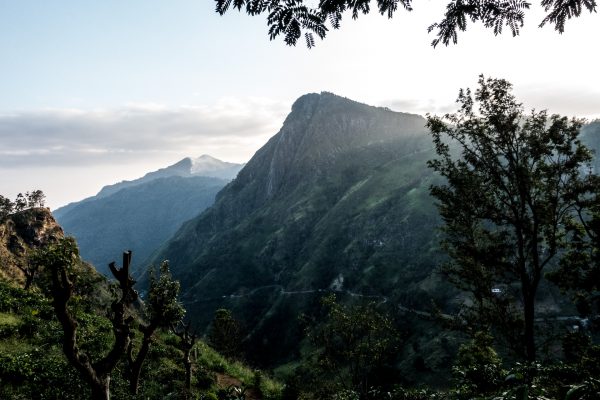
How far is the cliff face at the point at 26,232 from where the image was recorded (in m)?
59.0

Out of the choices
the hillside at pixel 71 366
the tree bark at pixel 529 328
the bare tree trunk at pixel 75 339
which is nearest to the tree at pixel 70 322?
the bare tree trunk at pixel 75 339

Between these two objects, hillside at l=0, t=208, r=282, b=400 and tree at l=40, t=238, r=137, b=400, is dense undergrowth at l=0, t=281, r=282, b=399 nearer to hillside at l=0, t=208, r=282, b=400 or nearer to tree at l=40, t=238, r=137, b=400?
hillside at l=0, t=208, r=282, b=400

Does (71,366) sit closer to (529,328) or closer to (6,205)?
(529,328)

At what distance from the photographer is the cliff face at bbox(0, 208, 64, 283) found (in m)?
59.0

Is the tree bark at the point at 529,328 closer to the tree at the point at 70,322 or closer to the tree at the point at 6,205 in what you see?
the tree at the point at 70,322

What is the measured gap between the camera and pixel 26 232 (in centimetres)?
6681

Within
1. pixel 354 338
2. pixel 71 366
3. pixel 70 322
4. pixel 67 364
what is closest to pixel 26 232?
pixel 67 364

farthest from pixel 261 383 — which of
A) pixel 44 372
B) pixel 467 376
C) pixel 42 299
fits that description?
pixel 467 376

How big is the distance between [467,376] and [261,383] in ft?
63.6

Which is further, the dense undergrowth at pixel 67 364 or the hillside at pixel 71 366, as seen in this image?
the dense undergrowth at pixel 67 364

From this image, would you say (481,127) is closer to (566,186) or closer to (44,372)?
(566,186)

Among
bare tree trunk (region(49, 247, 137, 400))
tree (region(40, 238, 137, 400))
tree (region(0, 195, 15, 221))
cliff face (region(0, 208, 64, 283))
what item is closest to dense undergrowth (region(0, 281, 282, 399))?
bare tree trunk (region(49, 247, 137, 400))

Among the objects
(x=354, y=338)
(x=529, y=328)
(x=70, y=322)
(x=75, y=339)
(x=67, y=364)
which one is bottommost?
(x=354, y=338)

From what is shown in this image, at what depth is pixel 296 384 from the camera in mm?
25734
